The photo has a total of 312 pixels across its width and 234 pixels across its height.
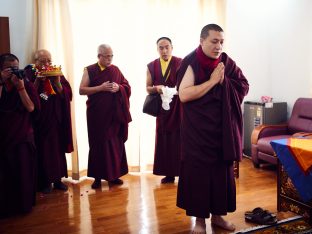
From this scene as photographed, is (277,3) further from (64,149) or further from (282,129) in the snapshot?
(64,149)

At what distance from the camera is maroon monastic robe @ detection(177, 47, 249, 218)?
222 cm

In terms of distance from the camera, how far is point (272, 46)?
4.95 m

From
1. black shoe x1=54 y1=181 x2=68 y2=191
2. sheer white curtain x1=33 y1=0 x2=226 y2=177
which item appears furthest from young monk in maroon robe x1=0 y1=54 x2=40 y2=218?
sheer white curtain x1=33 y1=0 x2=226 y2=177

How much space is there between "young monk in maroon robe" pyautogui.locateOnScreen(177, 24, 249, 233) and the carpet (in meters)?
0.30

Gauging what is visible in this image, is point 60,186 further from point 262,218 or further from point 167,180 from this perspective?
point 262,218

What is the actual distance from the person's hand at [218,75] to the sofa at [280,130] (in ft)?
6.60

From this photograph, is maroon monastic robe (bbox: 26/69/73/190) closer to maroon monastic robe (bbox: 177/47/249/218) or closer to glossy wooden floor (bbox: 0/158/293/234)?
glossy wooden floor (bbox: 0/158/293/234)

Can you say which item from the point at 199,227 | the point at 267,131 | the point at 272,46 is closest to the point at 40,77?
the point at 199,227

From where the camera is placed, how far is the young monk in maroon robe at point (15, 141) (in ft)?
9.16

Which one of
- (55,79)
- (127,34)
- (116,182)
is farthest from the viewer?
(127,34)

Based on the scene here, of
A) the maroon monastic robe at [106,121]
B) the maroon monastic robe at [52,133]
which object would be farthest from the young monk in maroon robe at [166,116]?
the maroon monastic robe at [52,133]

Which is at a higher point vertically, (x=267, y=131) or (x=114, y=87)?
(x=114, y=87)

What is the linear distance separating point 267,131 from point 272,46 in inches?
57.5

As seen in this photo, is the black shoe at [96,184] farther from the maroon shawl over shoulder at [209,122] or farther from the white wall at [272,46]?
the white wall at [272,46]
